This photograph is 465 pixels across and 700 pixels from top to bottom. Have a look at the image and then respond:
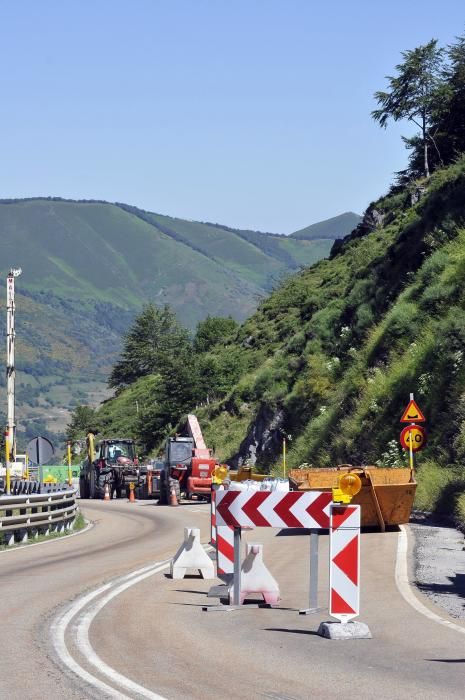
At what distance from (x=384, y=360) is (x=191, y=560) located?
23463mm

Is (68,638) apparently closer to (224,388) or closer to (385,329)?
(385,329)

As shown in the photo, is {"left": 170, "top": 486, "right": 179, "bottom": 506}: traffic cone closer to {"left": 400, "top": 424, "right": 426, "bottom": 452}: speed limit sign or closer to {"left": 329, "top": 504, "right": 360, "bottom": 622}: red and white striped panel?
{"left": 400, "top": 424, "right": 426, "bottom": 452}: speed limit sign

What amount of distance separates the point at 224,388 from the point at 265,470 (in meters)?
29.9

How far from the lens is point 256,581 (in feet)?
43.3

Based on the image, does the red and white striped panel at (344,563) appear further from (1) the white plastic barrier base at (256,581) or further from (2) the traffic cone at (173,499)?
(2) the traffic cone at (173,499)

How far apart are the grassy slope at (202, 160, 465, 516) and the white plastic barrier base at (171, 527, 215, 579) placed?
8768 mm

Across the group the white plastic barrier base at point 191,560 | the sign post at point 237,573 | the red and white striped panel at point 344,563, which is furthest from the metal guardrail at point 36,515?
the red and white striped panel at point 344,563

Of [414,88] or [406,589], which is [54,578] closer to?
[406,589]

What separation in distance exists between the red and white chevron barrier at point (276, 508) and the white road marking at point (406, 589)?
1.43 m

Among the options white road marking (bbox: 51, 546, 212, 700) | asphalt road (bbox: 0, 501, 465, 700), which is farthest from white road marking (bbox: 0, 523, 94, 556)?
white road marking (bbox: 51, 546, 212, 700)

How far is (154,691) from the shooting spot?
8336mm

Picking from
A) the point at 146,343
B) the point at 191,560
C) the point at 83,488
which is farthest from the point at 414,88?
the point at 146,343

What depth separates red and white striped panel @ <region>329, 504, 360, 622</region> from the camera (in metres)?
11.1

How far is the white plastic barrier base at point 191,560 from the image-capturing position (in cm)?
1617
